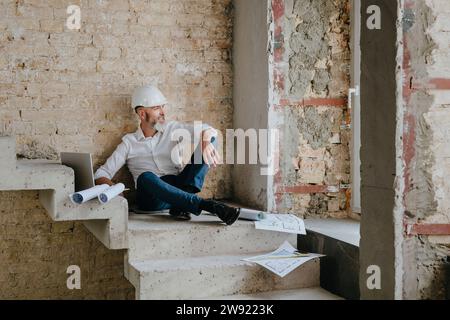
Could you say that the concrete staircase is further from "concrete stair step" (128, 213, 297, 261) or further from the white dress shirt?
the white dress shirt

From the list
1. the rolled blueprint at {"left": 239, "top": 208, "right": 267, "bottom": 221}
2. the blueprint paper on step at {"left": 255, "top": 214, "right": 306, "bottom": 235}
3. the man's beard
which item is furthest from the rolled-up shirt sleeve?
the blueprint paper on step at {"left": 255, "top": 214, "right": 306, "bottom": 235}

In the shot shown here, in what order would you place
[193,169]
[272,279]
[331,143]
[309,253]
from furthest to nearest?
1. [331,143]
2. [193,169]
3. [309,253]
4. [272,279]

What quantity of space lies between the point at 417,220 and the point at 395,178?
0.24 meters

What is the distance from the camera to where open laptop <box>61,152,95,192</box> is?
10.5ft

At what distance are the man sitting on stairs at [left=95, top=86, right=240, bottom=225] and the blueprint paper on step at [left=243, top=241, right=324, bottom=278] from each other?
1.91 ft

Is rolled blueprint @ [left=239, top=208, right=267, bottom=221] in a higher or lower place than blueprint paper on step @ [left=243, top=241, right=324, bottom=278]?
higher

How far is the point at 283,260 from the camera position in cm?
328

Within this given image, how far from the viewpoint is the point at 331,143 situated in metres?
4.07

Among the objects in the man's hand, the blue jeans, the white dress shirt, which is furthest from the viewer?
the white dress shirt

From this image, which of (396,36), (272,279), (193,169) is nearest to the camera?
(396,36)

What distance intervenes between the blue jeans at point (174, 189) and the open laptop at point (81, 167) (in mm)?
478
